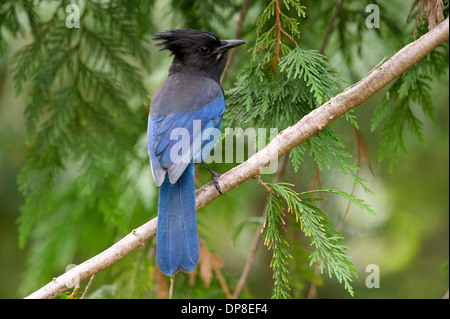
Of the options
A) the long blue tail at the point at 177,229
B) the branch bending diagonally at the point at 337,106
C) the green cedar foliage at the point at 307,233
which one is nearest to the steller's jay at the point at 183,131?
the long blue tail at the point at 177,229

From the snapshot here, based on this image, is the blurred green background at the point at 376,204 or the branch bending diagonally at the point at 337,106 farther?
the blurred green background at the point at 376,204

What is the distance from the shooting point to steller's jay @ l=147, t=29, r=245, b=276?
2.73 m

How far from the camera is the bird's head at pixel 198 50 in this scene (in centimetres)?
358

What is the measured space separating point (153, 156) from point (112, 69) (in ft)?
3.10

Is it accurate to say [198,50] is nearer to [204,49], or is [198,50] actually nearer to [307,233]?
[204,49]

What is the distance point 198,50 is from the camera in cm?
371

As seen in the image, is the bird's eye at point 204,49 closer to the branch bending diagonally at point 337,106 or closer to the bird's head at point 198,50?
the bird's head at point 198,50

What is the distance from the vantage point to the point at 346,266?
7.90 ft

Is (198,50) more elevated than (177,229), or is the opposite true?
(198,50)

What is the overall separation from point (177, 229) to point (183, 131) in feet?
2.40

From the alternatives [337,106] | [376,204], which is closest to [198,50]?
[337,106]

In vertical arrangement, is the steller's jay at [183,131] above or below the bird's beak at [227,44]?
below

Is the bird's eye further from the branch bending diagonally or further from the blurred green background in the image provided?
the branch bending diagonally
